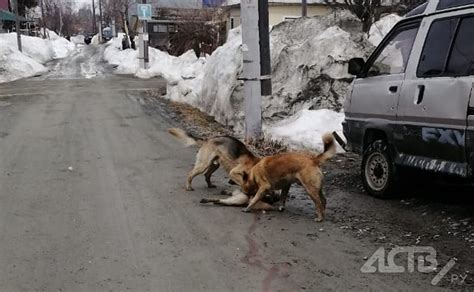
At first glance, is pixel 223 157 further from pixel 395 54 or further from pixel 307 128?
pixel 307 128

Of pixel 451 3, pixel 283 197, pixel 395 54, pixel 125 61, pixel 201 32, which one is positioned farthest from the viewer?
pixel 125 61

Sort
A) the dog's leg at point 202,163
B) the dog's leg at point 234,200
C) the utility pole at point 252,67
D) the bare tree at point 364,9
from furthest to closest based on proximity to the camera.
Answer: the bare tree at point 364,9 → the utility pole at point 252,67 → the dog's leg at point 202,163 → the dog's leg at point 234,200

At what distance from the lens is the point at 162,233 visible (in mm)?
5633

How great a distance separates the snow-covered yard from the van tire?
8.74 feet

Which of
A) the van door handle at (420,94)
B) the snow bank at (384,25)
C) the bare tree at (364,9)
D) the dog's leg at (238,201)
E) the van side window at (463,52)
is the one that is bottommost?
the dog's leg at (238,201)

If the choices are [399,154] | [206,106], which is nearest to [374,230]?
[399,154]

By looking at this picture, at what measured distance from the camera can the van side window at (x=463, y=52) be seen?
5.48 metres

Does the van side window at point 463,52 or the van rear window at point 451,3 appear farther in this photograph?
the van rear window at point 451,3

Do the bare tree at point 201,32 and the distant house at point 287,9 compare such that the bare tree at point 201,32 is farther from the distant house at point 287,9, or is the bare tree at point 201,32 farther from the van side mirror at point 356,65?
the van side mirror at point 356,65

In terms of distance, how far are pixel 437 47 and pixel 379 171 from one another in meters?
1.59

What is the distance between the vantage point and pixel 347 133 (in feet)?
24.6

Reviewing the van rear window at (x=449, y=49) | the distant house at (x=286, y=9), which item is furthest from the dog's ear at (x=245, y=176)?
the distant house at (x=286, y=9)

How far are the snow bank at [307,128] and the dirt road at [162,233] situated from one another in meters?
0.97

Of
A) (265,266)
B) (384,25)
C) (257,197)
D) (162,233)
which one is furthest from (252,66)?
(384,25)
